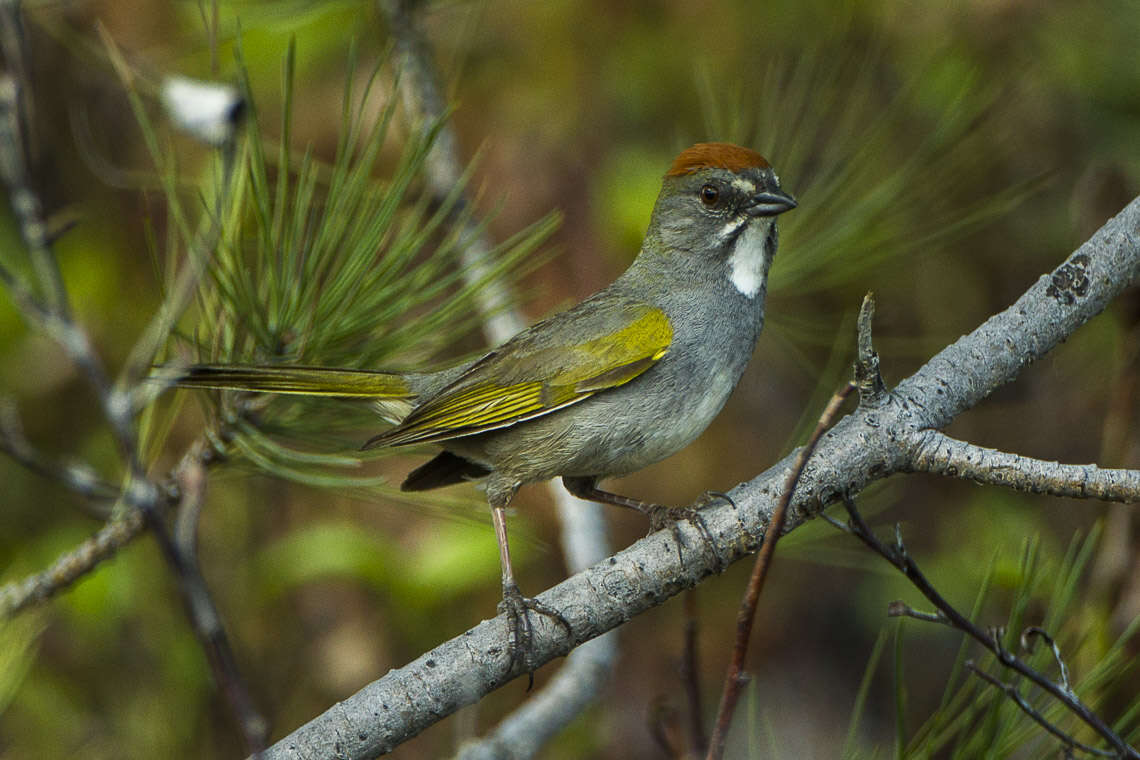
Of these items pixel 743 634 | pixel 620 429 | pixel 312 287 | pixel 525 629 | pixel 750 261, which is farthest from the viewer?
pixel 750 261

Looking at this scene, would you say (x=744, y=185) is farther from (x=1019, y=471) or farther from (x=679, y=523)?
(x=1019, y=471)

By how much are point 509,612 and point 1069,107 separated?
4322 mm

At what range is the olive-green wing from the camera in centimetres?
331

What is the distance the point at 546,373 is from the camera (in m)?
3.43

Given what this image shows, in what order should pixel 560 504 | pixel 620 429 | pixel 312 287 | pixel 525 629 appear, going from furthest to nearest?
1. pixel 560 504
2. pixel 620 429
3. pixel 312 287
4. pixel 525 629

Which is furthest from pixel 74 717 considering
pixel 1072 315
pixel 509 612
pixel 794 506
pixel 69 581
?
pixel 1072 315

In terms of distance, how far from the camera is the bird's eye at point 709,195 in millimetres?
3613

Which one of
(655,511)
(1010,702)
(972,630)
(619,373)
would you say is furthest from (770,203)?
(972,630)

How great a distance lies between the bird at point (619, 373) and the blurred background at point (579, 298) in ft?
1.42

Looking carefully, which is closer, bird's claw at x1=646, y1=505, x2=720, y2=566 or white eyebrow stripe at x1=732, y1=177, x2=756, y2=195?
bird's claw at x1=646, y1=505, x2=720, y2=566

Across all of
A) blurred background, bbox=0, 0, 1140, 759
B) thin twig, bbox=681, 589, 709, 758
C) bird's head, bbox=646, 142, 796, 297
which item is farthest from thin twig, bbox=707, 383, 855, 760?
blurred background, bbox=0, 0, 1140, 759

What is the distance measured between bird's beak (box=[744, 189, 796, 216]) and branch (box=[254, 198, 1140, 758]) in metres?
0.87

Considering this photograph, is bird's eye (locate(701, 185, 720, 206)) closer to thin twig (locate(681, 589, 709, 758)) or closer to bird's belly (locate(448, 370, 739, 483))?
bird's belly (locate(448, 370, 739, 483))

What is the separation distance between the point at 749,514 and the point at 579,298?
9.90ft
